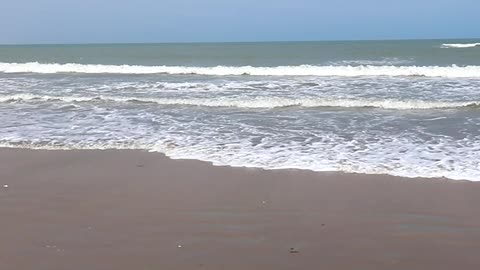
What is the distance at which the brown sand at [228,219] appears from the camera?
3.71m

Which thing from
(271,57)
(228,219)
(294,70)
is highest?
(271,57)

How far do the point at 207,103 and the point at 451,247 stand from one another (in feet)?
31.3

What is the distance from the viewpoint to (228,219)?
15.0ft

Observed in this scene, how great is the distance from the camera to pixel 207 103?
42.7ft

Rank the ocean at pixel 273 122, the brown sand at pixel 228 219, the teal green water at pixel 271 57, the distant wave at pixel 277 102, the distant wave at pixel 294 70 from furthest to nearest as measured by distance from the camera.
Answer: the teal green water at pixel 271 57 → the distant wave at pixel 294 70 → the distant wave at pixel 277 102 → the ocean at pixel 273 122 → the brown sand at pixel 228 219

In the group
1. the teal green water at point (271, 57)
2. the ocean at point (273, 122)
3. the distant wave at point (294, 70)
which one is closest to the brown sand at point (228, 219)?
the ocean at point (273, 122)

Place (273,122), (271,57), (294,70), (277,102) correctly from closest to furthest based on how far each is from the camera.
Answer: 1. (273,122)
2. (277,102)
3. (294,70)
4. (271,57)

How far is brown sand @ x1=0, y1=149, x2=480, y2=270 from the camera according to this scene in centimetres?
371

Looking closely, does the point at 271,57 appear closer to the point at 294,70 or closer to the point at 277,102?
the point at 294,70

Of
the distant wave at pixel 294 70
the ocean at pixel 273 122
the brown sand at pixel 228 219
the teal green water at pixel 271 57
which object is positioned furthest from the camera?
the teal green water at pixel 271 57

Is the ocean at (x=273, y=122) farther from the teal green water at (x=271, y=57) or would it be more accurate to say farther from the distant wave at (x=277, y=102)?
the teal green water at (x=271, y=57)

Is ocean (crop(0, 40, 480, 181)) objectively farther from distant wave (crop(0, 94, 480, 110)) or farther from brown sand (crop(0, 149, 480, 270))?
brown sand (crop(0, 149, 480, 270))

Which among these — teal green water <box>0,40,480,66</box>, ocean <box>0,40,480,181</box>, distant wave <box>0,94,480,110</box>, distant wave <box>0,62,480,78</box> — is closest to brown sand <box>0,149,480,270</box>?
ocean <box>0,40,480,181</box>

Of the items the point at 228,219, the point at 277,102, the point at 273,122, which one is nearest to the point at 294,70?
the point at 277,102
